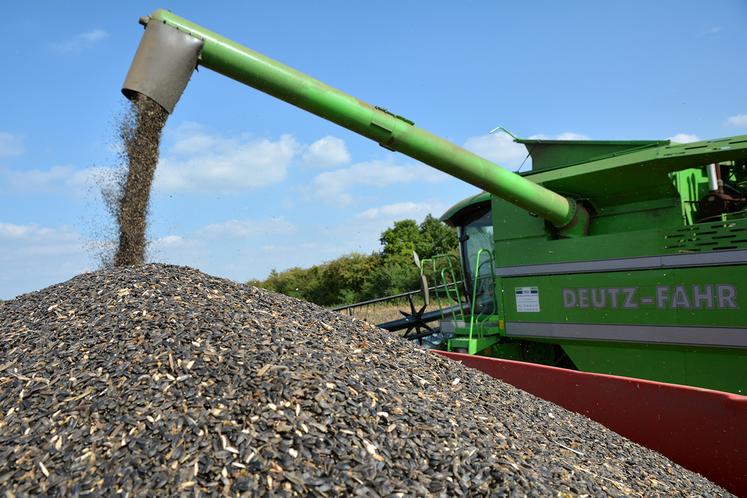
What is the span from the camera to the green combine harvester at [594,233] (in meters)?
3.72

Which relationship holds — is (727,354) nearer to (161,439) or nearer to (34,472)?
(161,439)

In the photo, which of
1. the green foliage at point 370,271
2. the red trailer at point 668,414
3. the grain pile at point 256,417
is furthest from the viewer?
the green foliage at point 370,271

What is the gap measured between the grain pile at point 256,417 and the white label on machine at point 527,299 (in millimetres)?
1511

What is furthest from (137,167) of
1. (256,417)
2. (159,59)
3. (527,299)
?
(527,299)

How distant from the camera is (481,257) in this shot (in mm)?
5711

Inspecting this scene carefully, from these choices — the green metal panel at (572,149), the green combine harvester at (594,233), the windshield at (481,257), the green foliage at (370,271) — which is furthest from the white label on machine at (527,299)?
the green foliage at (370,271)

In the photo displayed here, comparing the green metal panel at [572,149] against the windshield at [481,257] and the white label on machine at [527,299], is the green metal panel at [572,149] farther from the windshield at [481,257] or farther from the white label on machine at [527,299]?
the white label on machine at [527,299]

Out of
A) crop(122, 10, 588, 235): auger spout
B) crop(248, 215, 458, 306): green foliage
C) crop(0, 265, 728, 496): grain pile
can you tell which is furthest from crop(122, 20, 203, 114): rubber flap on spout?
crop(248, 215, 458, 306): green foliage

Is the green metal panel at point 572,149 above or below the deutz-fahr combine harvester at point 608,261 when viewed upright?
above

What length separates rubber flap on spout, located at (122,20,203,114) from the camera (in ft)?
12.6

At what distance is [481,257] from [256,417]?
12.9 ft

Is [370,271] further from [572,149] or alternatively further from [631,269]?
[631,269]

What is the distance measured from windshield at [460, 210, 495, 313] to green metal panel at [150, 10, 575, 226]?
113 centimetres

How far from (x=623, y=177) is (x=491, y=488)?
3.16 metres
